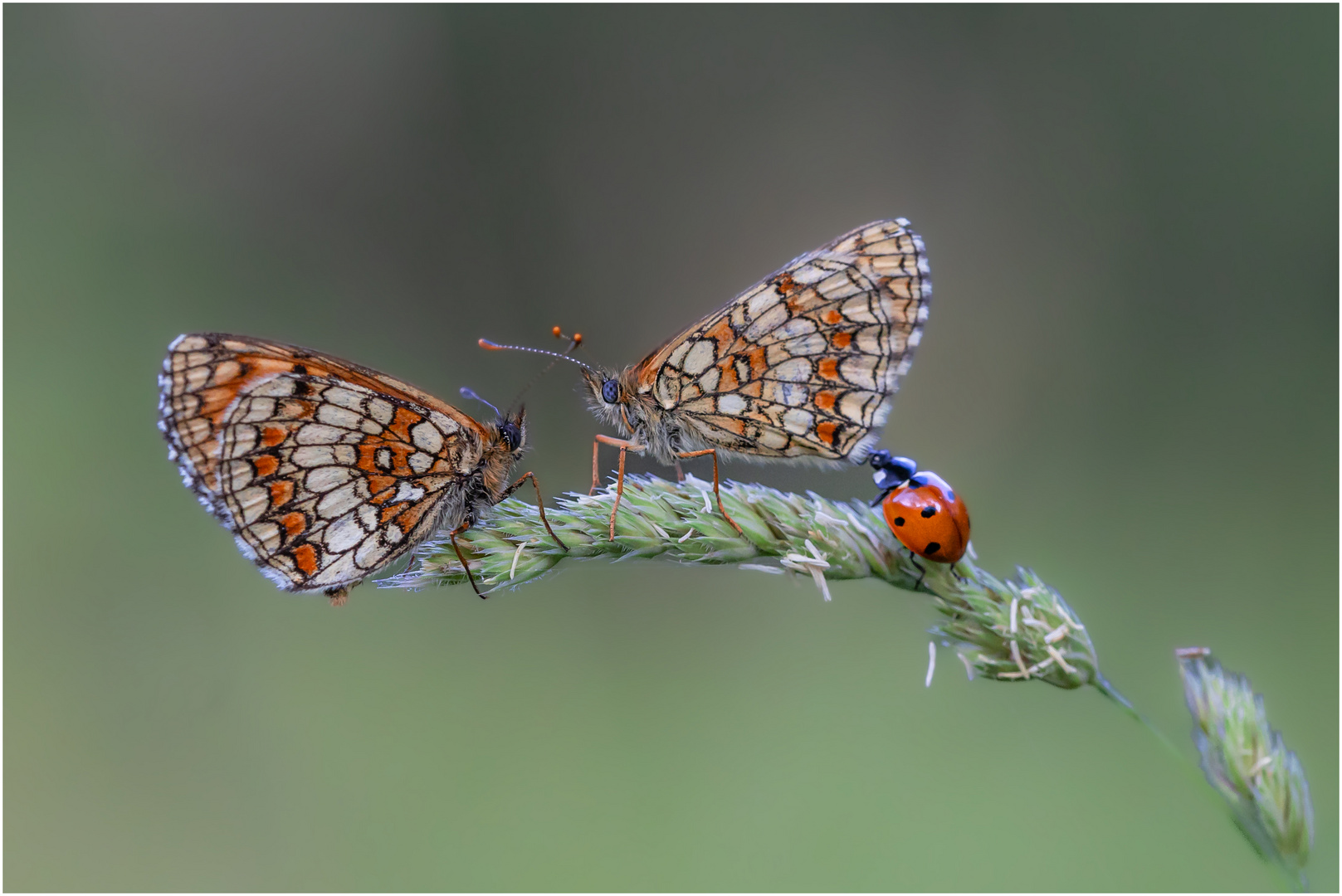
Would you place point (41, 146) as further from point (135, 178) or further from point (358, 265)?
point (358, 265)

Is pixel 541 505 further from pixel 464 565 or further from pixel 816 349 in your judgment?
pixel 816 349

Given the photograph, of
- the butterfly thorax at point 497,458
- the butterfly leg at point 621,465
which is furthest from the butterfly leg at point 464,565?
the butterfly leg at point 621,465

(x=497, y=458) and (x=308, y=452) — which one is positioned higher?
(x=308, y=452)

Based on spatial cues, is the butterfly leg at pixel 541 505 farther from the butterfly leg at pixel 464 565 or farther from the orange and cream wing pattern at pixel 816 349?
the orange and cream wing pattern at pixel 816 349

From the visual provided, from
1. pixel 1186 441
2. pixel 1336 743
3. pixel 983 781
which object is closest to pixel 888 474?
pixel 983 781

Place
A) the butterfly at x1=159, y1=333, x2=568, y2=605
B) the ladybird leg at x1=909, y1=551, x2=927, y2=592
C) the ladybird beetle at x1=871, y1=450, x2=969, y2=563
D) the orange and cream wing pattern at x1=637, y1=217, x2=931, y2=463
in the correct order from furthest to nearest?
1. the orange and cream wing pattern at x1=637, y1=217, x2=931, y2=463
2. the butterfly at x1=159, y1=333, x2=568, y2=605
3. the ladybird leg at x1=909, y1=551, x2=927, y2=592
4. the ladybird beetle at x1=871, y1=450, x2=969, y2=563

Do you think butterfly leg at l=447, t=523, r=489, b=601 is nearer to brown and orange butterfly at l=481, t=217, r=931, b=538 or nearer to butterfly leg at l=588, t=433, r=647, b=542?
butterfly leg at l=588, t=433, r=647, b=542

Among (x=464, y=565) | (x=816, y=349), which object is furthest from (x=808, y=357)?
(x=464, y=565)

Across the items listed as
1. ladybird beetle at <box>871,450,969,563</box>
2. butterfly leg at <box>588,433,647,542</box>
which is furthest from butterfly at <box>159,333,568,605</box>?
ladybird beetle at <box>871,450,969,563</box>
